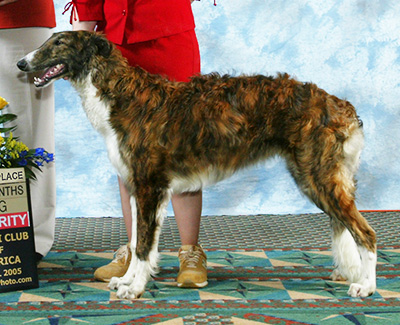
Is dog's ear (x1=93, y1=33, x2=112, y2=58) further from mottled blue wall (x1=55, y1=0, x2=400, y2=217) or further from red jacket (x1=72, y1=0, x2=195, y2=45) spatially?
mottled blue wall (x1=55, y1=0, x2=400, y2=217)

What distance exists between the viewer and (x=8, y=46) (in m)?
3.75

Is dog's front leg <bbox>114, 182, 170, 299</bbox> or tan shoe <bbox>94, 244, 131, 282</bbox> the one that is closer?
dog's front leg <bbox>114, 182, 170, 299</bbox>

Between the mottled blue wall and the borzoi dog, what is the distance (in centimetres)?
222

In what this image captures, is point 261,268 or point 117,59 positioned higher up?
point 117,59

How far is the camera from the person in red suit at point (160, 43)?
10.9 ft

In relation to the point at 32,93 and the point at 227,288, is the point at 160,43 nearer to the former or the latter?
the point at 32,93

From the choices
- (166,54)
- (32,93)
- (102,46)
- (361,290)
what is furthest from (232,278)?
(32,93)

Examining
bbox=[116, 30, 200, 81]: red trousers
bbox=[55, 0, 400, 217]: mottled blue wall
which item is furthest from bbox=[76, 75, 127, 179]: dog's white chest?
bbox=[55, 0, 400, 217]: mottled blue wall

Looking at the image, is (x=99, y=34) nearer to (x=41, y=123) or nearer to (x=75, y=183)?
(x=41, y=123)

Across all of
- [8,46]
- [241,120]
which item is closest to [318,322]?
[241,120]

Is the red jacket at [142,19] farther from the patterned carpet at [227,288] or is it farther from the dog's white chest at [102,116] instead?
the patterned carpet at [227,288]

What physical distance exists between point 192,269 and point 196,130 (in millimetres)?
720

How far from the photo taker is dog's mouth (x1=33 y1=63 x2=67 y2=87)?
10.3 feet

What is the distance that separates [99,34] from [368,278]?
1.74 metres
